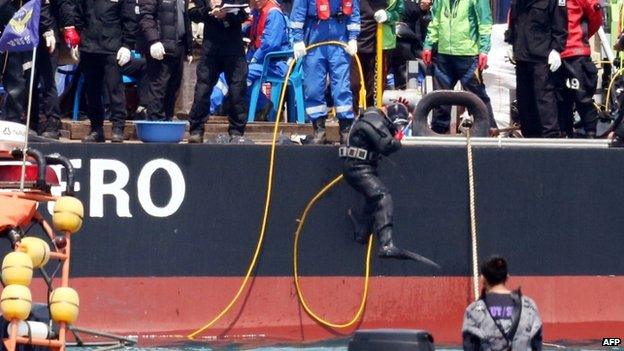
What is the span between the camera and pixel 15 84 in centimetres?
1366

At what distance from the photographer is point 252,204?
13.7m

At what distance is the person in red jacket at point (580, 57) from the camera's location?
14.1 m

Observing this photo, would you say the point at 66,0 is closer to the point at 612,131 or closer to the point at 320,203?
the point at 320,203

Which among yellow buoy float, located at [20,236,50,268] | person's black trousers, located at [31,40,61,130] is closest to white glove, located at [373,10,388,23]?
person's black trousers, located at [31,40,61,130]

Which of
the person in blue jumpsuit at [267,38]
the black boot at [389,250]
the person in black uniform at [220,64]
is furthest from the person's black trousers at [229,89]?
the person in blue jumpsuit at [267,38]

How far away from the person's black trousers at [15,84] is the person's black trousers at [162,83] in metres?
1.38

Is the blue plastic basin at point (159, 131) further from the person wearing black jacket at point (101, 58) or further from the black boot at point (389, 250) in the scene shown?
the black boot at point (389, 250)

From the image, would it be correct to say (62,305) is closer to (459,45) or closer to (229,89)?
(229,89)

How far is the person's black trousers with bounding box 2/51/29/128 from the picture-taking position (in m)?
13.6

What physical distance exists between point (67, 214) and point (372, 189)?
4050 millimetres

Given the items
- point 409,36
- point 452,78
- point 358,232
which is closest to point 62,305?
point 358,232

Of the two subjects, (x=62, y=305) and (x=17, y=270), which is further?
(x=62, y=305)

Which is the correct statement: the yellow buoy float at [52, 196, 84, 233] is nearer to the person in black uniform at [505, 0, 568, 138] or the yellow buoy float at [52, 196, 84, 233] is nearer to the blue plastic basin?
the blue plastic basin

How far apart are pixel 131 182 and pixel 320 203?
1.59 meters
